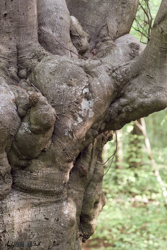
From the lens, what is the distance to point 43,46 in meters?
2.67

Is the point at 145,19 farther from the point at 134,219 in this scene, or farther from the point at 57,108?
the point at 134,219

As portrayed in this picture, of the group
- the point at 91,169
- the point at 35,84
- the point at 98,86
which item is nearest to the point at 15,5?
the point at 35,84

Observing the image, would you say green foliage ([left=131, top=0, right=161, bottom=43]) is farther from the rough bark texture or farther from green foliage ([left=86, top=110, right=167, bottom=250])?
green foliage ([left=86, top=110, right=167, bottom=250])

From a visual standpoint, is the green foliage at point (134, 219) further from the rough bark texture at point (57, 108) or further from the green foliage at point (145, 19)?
the rough bark texture at point (57, 108)

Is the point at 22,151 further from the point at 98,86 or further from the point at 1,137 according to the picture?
the point at 98,86

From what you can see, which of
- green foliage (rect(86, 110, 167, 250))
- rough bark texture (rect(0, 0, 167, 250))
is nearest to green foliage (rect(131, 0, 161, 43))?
rough bark texture (rect(0, 0, 167, 250))

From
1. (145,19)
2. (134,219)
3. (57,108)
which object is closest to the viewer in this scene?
(57,108)

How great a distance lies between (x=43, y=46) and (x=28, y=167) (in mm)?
1246

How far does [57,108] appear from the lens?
208 cm

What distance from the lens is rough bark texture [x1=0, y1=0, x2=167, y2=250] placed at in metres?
1.95

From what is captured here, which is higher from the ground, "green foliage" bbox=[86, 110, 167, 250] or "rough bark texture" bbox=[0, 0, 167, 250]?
"rough bark texture" bbox=[0, 0, 167, 250]

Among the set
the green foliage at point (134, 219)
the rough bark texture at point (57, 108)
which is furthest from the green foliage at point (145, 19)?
the green foliage at point (134, 219)

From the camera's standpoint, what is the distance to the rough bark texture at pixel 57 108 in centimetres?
195

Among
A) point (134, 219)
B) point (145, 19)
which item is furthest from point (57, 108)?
point (134, 219)
